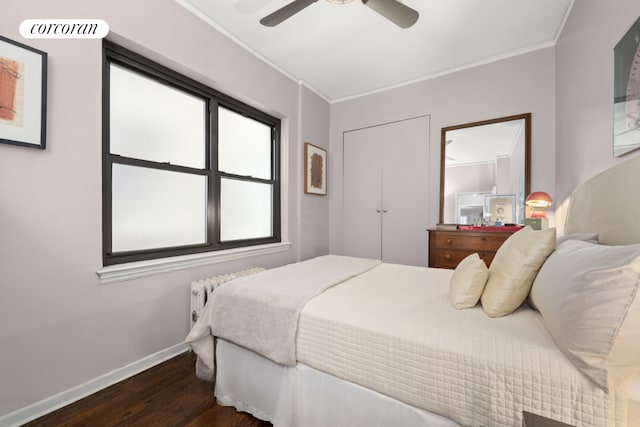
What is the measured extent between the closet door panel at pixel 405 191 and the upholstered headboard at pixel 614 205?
1.76 m

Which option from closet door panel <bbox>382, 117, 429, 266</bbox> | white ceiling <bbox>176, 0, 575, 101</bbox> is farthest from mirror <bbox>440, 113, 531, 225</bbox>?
white ceiling <bbox>176, 0, 575, 101</bbox>

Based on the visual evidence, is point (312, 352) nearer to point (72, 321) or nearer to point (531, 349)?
point (531, 349)

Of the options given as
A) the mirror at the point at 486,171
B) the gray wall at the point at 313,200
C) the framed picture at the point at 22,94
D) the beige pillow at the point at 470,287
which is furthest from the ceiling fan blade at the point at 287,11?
the mirror at the point at 486,171

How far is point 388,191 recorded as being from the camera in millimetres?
3451

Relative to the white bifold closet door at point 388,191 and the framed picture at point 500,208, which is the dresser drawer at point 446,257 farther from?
the framed picture at point 500,208

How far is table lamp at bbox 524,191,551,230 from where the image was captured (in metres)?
2.28

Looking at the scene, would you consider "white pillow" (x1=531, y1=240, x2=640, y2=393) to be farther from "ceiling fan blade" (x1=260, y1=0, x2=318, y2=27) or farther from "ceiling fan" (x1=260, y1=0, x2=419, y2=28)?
"ceiling fan blade" (x1=260, y1=0, x2=318, y2=27)

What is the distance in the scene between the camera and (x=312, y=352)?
120 centimetres

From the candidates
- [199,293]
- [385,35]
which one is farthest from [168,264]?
[385,35]

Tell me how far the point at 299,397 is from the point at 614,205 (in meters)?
1.62

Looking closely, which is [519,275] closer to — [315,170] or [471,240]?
[471,240]

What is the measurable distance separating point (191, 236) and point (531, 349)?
7.65 feet

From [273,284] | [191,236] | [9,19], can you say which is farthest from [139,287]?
[9,19]

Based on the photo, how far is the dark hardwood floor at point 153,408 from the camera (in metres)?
1.38
